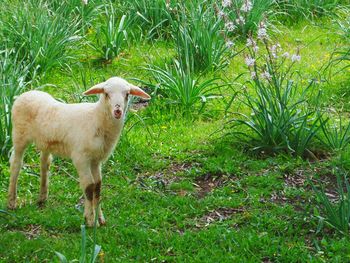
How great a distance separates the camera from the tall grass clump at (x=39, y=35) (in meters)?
8.70

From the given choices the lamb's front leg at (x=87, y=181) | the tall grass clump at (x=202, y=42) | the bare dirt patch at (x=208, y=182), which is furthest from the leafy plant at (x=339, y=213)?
the tall grass clump at (x=202, y=42)

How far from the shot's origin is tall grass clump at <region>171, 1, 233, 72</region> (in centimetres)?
868

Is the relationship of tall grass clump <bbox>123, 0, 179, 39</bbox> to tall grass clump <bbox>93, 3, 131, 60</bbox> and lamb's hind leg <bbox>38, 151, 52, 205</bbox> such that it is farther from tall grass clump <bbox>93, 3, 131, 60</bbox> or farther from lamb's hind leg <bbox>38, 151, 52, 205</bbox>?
lamb's hind leg <bbox>38, 151, 52, 205</bbox>

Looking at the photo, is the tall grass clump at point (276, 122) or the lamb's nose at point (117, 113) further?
the tall grass clump at point (276, 122)

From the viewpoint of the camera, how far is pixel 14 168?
19.1ft

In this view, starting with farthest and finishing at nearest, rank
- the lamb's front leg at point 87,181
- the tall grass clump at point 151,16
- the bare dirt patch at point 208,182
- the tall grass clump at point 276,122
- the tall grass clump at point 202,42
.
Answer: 1. the tall grass clump at point 151,16
2. the tall grass clump at point 202,42
3. the tall grass clump at point 276,122
4. the bare dirt patch at point 208,182
5. the lamb's front leg at point 87,181

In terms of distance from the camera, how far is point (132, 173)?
6633 mm

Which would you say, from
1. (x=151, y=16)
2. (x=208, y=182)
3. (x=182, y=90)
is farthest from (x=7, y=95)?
(x=151, y=16)

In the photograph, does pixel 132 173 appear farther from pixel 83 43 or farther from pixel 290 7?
pixel 290 7

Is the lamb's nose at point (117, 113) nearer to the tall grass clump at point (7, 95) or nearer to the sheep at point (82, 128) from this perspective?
the sheep at point (82, 128)

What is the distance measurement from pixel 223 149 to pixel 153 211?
4.72 ft

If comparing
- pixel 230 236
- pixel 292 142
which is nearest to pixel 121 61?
pixel 292 142

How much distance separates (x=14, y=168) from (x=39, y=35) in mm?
3338

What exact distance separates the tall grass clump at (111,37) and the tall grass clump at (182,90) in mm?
1564
